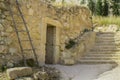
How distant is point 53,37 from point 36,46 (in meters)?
1.29

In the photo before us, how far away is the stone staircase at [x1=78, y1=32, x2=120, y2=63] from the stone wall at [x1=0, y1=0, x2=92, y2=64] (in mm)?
890

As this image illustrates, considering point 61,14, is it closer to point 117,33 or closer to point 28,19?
point 28,19

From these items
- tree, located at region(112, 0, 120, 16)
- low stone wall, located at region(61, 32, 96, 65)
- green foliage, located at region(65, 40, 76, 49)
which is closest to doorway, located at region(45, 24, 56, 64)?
low stone wall, located at region(61, 32, 96, 65)

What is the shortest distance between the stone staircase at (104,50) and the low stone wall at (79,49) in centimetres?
18

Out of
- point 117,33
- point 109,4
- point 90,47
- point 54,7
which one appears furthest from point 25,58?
point 109,4

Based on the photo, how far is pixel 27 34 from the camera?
9328 mm

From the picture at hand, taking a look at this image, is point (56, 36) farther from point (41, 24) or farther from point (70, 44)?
point (41, 24)

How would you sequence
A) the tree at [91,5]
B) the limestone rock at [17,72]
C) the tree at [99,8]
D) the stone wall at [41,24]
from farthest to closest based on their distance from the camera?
the tree at [91,5] → the tree at [99,8] → the stone wall at [41,24] → the limestone rock at [17,72]

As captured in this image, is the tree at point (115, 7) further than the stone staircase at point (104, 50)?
Yes

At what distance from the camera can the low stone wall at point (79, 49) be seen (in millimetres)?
11014

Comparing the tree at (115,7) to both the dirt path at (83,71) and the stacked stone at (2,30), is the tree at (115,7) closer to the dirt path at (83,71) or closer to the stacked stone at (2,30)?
the dirt path at (83,71)

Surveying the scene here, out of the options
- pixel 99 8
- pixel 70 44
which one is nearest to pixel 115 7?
pixel 99 8

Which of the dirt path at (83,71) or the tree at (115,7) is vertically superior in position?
the tree at (115,7)

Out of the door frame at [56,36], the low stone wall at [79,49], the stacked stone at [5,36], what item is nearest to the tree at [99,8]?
the low stone wall at [79,49]
